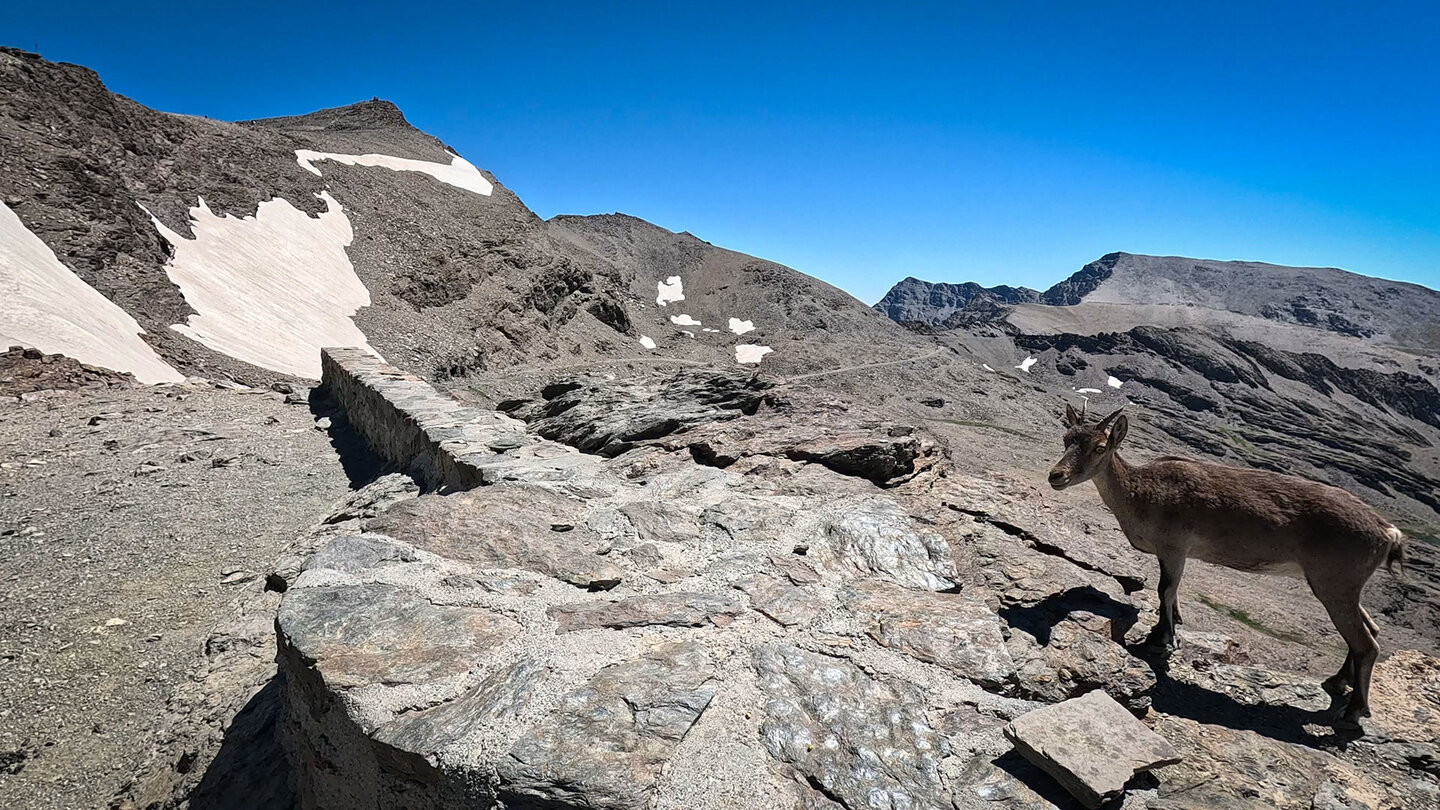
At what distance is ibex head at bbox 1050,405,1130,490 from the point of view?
185 inches

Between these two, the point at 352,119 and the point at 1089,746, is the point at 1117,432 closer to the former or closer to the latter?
the point at 1089,746

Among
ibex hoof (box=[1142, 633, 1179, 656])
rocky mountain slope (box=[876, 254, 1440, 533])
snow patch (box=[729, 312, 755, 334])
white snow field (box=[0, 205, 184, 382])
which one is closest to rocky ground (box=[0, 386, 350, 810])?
white snow field (box=[0, 205, 184, 382])

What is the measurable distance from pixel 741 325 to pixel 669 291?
12221 millimetres

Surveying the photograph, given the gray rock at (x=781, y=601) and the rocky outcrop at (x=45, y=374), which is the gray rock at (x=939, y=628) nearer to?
the gray rock at (x=781, y=601)

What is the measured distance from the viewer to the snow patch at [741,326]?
63266 millimetres

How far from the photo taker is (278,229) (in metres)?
29.7

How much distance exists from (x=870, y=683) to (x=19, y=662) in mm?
5951

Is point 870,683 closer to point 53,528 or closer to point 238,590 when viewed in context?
point 238,590

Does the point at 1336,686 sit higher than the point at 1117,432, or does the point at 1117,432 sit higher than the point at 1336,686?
the point at 1117,432

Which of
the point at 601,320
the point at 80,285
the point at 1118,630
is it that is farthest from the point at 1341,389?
the point at 80,285

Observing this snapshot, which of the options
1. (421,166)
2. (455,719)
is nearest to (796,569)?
(455,719)

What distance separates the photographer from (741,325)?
64.6 m

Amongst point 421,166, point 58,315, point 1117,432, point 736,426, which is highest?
point 421,166

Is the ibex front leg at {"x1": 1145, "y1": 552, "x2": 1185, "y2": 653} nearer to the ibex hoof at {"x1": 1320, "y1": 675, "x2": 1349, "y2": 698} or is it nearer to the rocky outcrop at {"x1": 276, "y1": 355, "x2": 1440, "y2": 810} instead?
the rocky outcrop at {"x1": 276, "y1": 355, "x2": 1440, "y2": 810}
